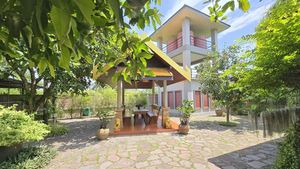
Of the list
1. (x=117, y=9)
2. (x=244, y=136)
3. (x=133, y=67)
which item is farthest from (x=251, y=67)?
(x=244, y=136)

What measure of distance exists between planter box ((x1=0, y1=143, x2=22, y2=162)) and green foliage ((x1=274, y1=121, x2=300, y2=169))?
6.75 m

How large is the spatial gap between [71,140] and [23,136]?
3314 millimetres

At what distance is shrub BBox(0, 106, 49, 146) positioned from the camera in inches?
190

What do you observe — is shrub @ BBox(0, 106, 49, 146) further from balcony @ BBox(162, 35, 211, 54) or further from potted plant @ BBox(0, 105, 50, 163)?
balcony @ BBox(162, 35, 211, 54)

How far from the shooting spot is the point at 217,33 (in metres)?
18.4

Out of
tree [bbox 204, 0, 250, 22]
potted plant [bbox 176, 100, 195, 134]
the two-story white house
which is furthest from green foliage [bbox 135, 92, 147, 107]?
tree [bbox 204, 0, 250, 22]

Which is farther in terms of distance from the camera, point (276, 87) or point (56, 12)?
point (276, 87)

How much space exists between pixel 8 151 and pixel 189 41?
14543mm

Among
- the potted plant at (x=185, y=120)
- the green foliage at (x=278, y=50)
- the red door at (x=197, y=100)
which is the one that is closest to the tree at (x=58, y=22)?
the green foliage at (x=278, y=50)

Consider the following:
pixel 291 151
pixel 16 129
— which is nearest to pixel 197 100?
pixel 291 151

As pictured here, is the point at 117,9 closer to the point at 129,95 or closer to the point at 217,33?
the point at 217,33

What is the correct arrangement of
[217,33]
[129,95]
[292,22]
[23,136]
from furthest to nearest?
[129,95], [217,33], [23,136], [292,22]

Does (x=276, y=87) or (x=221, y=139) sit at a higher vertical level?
(x=276, y=87)

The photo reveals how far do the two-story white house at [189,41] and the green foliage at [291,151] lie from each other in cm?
1237
